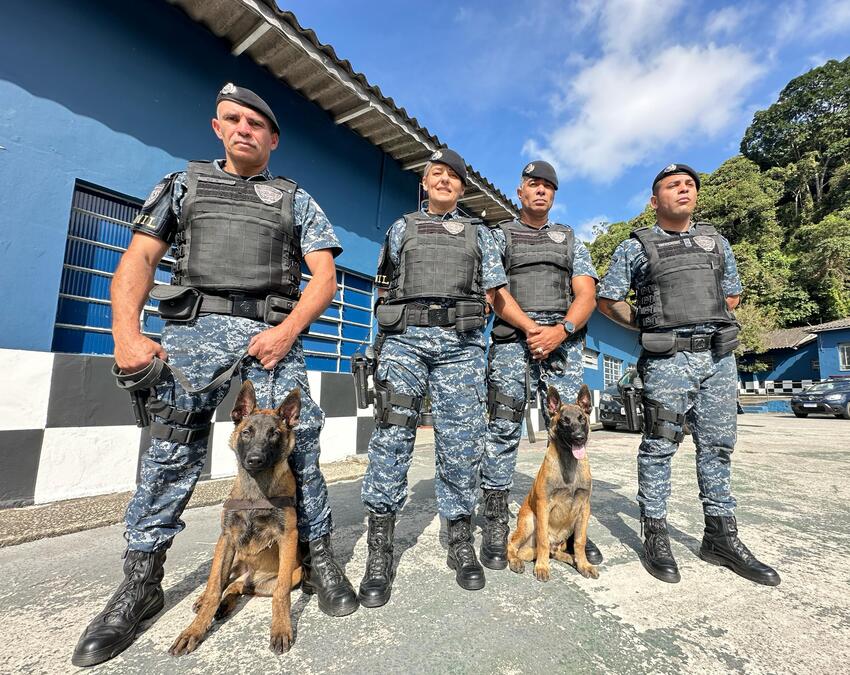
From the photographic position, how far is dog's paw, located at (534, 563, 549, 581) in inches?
77.9

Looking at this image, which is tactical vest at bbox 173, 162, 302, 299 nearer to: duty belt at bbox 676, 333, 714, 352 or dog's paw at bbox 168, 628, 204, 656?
dog's paw at bbox 168, 628, 204, 656

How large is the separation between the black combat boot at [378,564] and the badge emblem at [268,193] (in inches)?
64.9

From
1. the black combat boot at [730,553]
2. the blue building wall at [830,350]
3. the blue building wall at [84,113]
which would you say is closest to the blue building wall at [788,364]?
the blue building wall at [830,350]

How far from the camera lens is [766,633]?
1.52 meters

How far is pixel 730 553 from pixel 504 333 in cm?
172

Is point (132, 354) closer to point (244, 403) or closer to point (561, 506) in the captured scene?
point (244, 403)

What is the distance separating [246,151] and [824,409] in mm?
20083

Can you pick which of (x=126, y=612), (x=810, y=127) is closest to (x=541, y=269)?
(x=126, y=612)

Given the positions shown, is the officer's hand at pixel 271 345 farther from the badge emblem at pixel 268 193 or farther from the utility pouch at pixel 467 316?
the utility pouch at pixel 467 316

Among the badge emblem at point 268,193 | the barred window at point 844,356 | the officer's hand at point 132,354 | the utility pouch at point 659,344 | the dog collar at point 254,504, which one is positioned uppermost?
the barred window at point 844,356

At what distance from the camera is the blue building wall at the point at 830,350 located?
2238 cm

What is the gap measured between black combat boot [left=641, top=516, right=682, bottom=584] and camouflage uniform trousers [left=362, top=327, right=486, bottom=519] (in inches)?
39.1

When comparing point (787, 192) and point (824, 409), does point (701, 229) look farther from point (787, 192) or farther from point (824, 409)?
point (787, 192)

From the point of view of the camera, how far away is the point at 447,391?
85.8 inches
